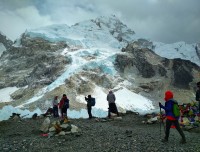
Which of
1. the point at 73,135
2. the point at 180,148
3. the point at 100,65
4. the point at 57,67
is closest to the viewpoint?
the point at 180,148

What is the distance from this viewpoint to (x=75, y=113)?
128m

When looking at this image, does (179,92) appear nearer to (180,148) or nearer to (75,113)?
(75,113)

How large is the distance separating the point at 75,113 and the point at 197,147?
11548 centimetres

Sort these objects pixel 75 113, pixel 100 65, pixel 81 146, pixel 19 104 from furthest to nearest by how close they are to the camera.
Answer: pixel 100 65 < pixel 19 104 < pixel 75 113 < pixel 81 146

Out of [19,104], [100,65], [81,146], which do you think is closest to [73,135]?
[81,146]

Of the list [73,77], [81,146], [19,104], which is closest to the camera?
[81,146]

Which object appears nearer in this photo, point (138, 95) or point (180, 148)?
point (180, 148)

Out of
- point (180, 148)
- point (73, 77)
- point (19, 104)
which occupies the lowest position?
point (180, 148)

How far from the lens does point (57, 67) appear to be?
19900 centimetres

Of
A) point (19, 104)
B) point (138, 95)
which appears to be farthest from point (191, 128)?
point (138, 95)

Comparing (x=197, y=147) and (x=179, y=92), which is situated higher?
(x=179, y=92)

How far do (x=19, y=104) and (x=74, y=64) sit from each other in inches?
1958

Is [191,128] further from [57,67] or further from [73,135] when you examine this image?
[57,67]

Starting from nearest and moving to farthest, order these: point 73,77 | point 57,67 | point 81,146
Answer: point 81,146 < point 73,77 < point 57,67
